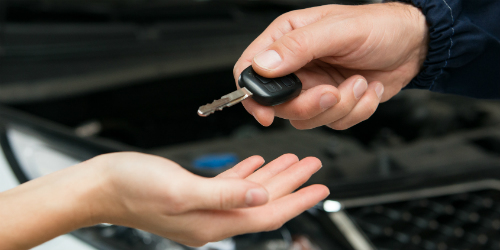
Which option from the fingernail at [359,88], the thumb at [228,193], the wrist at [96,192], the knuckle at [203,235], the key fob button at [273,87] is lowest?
the knuckle at [203,235]

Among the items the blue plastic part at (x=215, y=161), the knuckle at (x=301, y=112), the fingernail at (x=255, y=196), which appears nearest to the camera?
the fingernail at (x=255, y=196)

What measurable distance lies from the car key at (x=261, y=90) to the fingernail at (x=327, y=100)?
5 centimetres

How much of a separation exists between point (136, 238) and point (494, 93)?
33.4 inches

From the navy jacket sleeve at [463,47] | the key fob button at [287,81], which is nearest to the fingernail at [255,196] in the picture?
the key fob button at [287,81]

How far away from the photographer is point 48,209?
1.54 ft

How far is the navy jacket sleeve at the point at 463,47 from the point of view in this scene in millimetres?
704

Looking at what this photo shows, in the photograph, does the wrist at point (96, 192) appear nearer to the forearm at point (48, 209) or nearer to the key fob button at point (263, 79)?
the forearm at point (48, 209)

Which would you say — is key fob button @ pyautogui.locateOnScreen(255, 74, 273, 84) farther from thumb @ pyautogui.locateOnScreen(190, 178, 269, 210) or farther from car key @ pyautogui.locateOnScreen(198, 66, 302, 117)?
thumb @ pyautogui.locateOnScreen(190, 178, 269, 210)

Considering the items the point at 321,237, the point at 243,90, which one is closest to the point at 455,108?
the point at 321,237

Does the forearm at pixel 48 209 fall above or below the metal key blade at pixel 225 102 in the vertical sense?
below

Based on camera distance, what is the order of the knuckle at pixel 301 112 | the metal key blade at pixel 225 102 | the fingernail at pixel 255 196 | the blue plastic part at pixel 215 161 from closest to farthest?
the fingernail at pixel 255 196 → the metal key blade at pixel 225 102 → the knuckle at pixel 301 112 → the blue plastic part at pixel 215 161

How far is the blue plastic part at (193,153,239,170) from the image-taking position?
1052mm

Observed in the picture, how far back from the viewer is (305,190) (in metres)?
0.50

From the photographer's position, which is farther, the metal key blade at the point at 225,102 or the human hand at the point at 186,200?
the metal key blade at the point at 225,102
